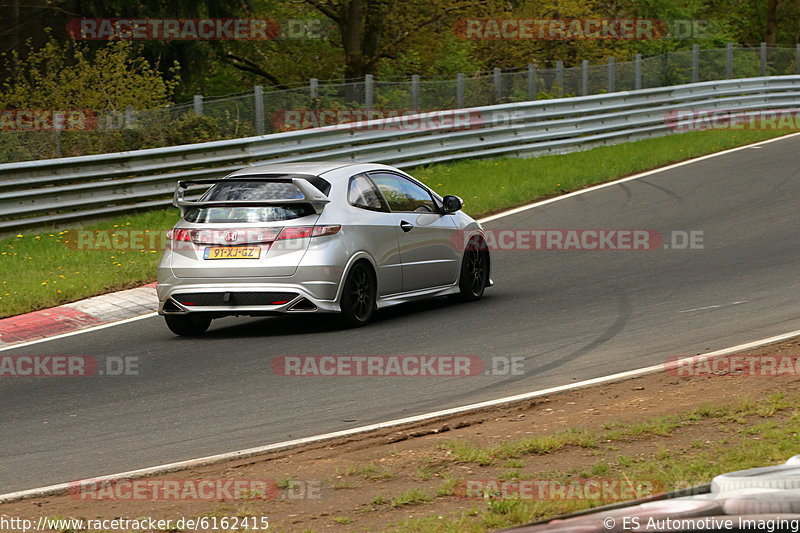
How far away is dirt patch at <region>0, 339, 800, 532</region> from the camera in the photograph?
5.61m

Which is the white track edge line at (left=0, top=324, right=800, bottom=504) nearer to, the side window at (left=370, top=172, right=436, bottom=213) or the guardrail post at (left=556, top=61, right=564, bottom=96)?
the side window at (left=370, top=172, right=436, bottom=213)

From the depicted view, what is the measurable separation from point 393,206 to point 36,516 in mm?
6738

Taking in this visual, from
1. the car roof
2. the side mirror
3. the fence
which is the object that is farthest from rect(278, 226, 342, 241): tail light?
the fence

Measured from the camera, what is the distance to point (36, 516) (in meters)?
5.68

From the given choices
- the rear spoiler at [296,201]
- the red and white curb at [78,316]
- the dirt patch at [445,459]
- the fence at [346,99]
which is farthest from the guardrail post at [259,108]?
the dirt patch at [445,459]

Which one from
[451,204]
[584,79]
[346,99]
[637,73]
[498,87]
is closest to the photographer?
[451,204]

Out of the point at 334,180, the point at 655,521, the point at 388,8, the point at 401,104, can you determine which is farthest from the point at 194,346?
the point at 388,8

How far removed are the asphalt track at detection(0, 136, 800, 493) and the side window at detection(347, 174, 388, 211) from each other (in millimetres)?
1137

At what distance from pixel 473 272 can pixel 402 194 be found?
1263 mm

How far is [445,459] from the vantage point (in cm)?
643

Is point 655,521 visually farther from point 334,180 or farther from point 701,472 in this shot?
point 334,180

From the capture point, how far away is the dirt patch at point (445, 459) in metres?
5.61

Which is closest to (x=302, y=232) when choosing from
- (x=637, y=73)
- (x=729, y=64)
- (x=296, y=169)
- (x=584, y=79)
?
(x=296, y=169)

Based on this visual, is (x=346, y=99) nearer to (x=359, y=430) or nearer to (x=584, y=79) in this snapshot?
(x=584, y=79)
